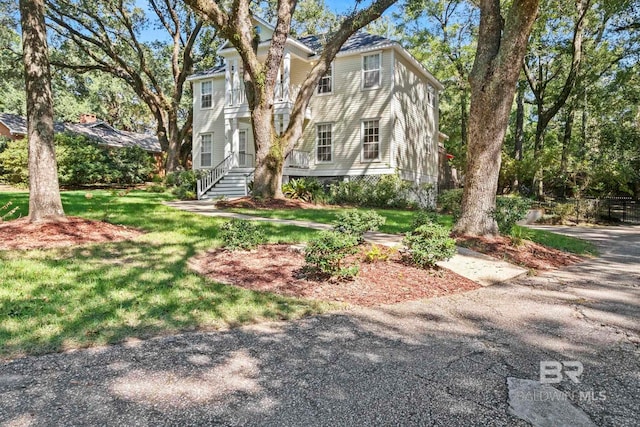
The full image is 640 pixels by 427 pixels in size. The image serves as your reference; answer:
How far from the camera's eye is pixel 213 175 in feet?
65.9

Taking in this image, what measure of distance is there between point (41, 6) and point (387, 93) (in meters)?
14.5

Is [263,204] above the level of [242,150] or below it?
below

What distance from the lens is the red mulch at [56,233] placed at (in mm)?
6129

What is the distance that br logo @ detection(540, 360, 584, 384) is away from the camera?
9.11 feet

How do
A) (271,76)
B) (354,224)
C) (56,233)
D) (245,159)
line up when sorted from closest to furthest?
(354,224) → (56,233) → (271,76) → (245,159)

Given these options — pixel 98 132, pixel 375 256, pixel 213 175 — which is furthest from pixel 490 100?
pixel 98 132

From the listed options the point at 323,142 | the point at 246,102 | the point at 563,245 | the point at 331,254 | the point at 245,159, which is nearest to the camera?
the point at 331,254

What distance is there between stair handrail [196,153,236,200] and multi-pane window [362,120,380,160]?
6937mm

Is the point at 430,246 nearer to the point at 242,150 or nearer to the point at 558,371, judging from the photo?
the point at 558,371

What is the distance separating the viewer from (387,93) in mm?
19047

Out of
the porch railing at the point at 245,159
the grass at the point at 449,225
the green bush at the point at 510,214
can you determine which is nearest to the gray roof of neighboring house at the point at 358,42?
the porch railing at the point at 245,159

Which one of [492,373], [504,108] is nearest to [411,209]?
Answer: [504,108]

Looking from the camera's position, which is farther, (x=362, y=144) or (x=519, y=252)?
(x=362, y=144)

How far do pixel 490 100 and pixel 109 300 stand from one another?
23.2 feet
